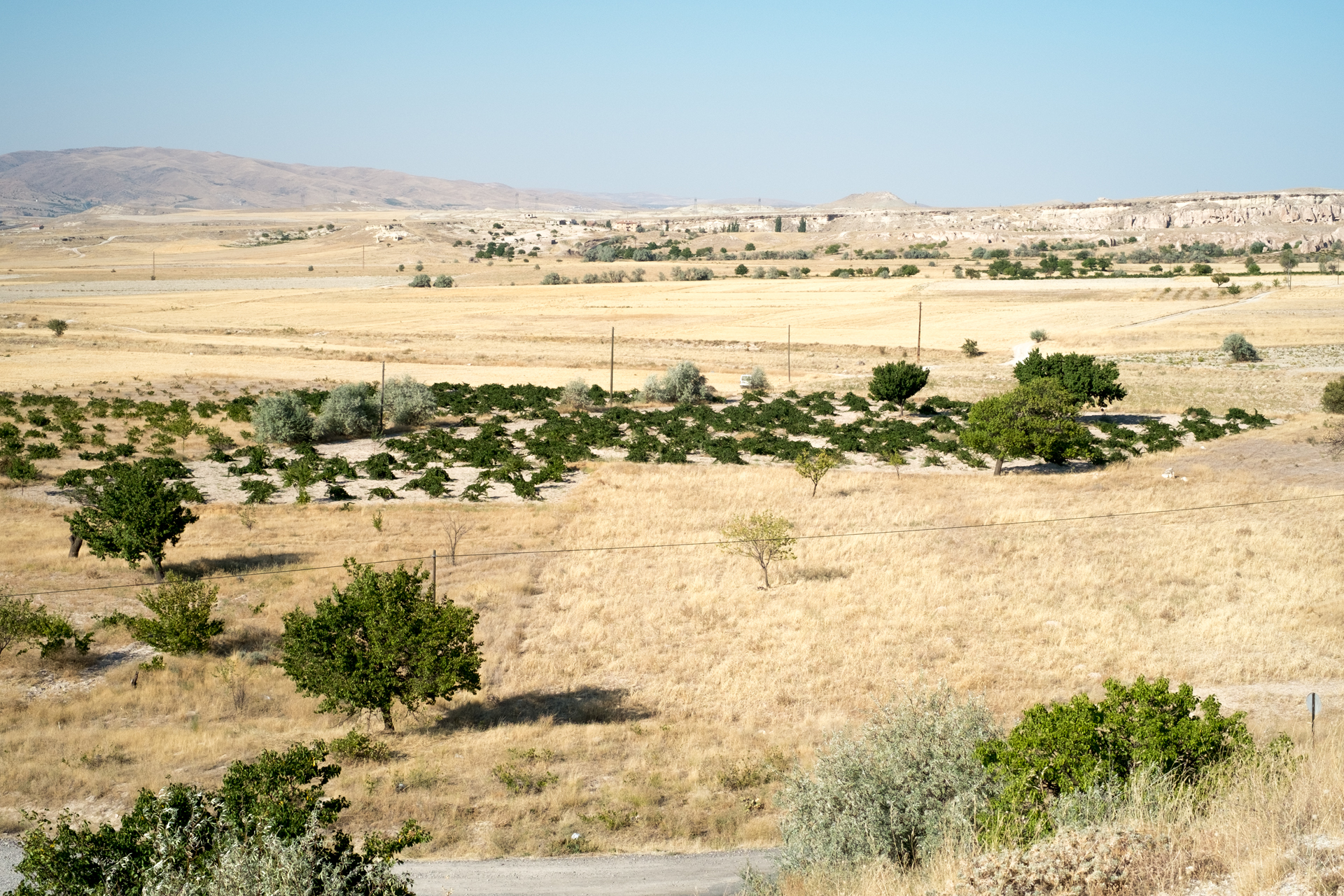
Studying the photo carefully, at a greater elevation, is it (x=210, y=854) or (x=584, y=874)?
(x=210, y=854)

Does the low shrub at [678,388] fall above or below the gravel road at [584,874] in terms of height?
above

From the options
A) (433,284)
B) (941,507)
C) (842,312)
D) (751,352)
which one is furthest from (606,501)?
(433,284)

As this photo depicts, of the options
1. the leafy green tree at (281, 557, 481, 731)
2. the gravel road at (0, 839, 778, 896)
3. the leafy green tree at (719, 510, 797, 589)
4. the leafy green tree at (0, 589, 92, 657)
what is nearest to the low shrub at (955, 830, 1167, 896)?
the gravel road at (0, 839, 778, 896)

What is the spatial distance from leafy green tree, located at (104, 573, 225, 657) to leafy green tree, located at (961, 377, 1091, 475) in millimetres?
25941

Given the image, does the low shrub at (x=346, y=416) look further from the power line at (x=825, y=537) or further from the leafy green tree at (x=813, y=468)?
the leafy green tree at (x=813, y=468)

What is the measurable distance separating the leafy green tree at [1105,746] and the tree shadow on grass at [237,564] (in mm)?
18987

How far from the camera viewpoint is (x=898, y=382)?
47812 mm

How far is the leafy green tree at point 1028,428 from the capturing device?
34344mm

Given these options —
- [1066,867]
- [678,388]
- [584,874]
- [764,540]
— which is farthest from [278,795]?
[678,388]

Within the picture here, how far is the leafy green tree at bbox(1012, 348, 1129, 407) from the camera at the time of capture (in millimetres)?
44656

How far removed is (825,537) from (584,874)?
1683 centimetres

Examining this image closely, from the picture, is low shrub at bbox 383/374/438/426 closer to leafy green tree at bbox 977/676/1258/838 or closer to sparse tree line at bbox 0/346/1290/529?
sparse tree line at bbox 0/346/1290/529

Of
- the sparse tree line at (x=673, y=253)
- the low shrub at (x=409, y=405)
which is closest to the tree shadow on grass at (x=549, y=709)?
the low shrub at (x=409, y=405)

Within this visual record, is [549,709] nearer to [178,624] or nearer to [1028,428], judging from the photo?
[178,624]
